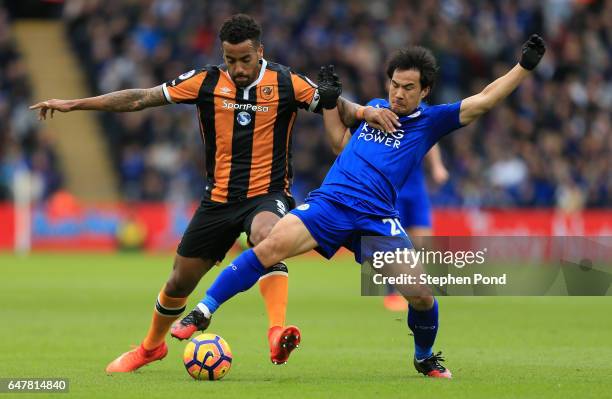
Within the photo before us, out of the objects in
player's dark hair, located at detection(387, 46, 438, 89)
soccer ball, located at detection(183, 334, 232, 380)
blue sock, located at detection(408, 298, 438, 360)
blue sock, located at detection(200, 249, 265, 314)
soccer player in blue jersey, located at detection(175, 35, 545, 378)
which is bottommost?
soccer ball, located at detection(183, 334, 232, 380)

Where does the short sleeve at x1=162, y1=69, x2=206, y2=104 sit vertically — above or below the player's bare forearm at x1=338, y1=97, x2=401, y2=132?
above

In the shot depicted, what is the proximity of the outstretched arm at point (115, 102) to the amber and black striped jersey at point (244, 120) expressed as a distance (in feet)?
0.38

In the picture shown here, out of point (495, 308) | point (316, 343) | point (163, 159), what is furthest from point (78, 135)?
point (316, 343)

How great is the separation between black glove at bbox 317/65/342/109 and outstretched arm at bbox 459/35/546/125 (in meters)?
0.90

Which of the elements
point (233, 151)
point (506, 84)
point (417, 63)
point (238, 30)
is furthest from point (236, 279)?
point (506, 84)

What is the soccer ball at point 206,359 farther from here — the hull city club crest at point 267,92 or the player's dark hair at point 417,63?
the player's dark hair at point 417,63

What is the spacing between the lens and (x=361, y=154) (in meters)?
8.26

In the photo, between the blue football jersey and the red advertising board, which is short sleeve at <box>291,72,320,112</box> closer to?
the blue football jersey

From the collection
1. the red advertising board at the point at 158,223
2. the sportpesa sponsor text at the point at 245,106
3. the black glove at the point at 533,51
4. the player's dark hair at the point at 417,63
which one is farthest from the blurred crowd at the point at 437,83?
the black glove at the point at 533,51

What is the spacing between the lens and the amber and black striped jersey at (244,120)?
859 centimetres

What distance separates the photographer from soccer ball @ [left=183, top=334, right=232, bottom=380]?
26.7 ft

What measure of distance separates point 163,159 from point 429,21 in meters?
6.67

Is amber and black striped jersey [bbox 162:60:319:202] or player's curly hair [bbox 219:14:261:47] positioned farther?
amber and black striped jersey [bbox 162:60:319:202]

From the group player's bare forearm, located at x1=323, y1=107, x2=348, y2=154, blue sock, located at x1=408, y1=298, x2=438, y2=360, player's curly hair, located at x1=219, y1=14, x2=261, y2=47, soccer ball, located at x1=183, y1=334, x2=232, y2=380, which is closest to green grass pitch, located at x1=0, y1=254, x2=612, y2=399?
soccer ball, located at x1=183, y1=334, x2=232, y2=380
